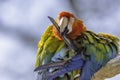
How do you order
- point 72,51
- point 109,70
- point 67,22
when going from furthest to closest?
point 67,22, point 72,51, point 109,70

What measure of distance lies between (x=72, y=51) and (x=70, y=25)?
27 cm

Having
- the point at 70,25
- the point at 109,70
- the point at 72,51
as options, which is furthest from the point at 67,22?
the point at 109,70

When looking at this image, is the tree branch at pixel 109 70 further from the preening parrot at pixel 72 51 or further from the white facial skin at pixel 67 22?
the white facial skin at pixel 67 22

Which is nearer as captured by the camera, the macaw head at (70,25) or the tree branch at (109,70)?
the tree branch at (109,70)

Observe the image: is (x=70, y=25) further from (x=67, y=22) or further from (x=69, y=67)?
(x=69, y=67)

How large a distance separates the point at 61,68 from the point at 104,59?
348 mm

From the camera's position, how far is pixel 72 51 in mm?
2686

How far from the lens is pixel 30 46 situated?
12.5 feet

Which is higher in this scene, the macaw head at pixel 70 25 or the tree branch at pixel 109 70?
the macaw head at pixel 70 25

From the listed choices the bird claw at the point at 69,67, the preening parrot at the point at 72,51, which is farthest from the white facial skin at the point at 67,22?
the bird claw at the point at 69,67

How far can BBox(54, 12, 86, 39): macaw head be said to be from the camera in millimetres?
2791

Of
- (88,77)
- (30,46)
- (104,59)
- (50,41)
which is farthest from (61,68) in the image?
(30,46)

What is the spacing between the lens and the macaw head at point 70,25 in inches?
110

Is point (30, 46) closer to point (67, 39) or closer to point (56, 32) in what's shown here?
point (56, 32)
